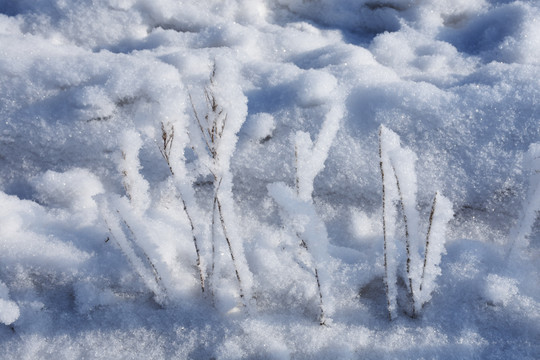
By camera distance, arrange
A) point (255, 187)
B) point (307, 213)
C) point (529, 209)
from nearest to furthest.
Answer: point (307, 213) → point (529, 209) → point (255, 187)

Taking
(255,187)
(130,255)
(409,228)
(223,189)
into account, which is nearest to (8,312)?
(130,255)

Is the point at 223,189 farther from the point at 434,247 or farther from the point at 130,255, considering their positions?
the point at 434,247

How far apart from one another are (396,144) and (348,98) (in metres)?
0.65

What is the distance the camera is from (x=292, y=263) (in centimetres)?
141

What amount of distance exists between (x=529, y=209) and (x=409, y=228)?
449 millimetres

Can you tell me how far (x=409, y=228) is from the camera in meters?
1.19

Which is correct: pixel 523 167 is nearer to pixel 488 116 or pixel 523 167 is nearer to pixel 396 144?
pixel 488 116

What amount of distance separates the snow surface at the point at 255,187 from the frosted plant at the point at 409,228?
0.04ft

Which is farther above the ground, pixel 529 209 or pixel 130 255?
pixel 529 209

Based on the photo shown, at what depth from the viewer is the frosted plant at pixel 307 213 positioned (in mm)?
1146

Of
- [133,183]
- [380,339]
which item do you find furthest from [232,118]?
[380,339]

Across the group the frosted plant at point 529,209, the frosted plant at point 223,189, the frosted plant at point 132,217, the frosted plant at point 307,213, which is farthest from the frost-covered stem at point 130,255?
the frosted plant at point 529,209

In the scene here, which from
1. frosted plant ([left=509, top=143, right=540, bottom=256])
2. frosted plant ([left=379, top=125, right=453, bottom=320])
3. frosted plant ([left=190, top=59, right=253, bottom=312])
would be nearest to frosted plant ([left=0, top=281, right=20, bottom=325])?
frosted plant ([left=190, top=59, right=253, bottom=312])

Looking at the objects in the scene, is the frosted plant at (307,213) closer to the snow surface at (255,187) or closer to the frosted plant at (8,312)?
the snow surface at (255,187)
